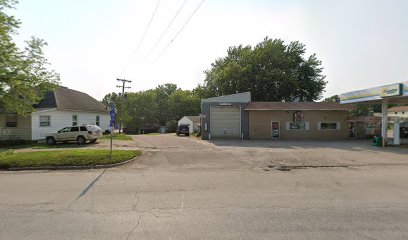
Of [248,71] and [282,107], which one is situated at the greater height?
[248,71]

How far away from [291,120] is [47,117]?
2492 cm

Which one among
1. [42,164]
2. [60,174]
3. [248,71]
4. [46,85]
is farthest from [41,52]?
[248,71]

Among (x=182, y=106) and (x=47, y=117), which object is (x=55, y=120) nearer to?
(x=47, y=117)

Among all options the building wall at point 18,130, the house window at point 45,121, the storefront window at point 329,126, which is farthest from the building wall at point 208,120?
the building wall at point 18,130

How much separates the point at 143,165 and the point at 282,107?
2098 cm

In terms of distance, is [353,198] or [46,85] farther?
[46,85]

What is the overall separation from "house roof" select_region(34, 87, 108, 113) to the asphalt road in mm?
17640

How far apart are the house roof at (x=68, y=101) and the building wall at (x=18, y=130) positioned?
7.20 feet

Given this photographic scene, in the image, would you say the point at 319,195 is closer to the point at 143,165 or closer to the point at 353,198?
the point at 353,198

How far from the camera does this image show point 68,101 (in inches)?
1217

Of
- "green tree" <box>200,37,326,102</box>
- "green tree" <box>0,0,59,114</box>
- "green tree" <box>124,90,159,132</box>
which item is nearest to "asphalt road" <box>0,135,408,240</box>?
"green tree" <box>0,0,59,114</box>

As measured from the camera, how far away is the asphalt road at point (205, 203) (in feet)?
17.2

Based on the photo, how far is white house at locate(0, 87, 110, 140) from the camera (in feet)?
84.2

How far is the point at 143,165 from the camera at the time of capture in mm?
14156
